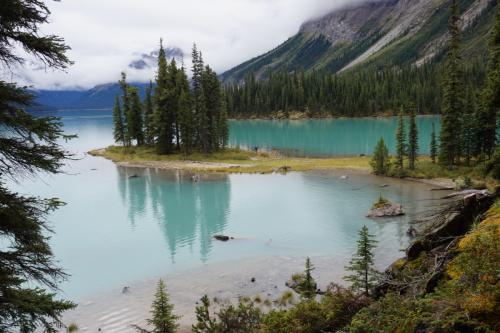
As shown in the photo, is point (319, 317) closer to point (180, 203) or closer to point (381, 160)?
point (180, 203)

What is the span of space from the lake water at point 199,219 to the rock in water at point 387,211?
3.88ft

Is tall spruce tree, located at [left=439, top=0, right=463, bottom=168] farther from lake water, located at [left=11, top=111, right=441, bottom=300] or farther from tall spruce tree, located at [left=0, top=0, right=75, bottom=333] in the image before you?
tall spruce tree, located at [left=0, top=0, right=75, bottom=333]

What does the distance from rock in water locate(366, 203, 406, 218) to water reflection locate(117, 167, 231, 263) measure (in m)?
16.4

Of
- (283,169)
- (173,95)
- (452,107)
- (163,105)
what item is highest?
(173,95)

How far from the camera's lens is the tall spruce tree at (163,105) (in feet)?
281

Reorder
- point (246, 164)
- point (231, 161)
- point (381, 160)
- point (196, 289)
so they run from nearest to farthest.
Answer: point (196, 289) < point (381, 160) < point (246, 164) < point (231, 161)

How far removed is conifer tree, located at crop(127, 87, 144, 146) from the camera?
96.8m

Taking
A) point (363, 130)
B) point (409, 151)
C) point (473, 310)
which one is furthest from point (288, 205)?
point (363, 130)

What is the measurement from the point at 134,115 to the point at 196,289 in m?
76.4

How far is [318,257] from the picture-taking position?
1296 inches

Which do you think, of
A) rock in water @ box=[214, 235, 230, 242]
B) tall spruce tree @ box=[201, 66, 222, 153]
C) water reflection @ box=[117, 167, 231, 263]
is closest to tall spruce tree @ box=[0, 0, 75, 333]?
water reflection @ box=[117, 167, 231, 263]

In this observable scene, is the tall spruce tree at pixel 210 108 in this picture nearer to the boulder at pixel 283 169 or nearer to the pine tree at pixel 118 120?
the boulder at pixel 283 169

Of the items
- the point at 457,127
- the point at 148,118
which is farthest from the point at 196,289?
the point at 148,118

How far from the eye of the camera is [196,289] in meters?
27.8
